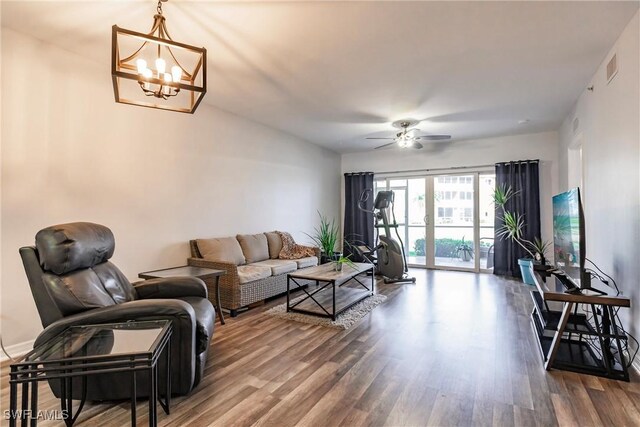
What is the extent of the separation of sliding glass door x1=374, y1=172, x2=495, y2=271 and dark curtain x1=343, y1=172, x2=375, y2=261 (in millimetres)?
366

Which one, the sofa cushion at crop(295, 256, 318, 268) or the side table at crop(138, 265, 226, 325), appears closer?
the side table at crop(138, 265, 226, 325)

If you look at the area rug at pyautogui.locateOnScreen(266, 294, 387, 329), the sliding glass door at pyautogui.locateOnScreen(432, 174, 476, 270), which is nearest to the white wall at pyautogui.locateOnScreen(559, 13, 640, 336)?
the area rug at pyautogui.locateOnScreen(266, 294, 387, 329)

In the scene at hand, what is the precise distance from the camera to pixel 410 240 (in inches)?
270

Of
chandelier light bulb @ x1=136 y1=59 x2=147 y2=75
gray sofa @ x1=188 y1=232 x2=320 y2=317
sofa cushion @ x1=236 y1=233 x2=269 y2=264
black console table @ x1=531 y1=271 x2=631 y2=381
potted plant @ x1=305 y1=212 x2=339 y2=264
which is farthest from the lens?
potted plant @ x1=305 y1=212 x2=339 y2=264

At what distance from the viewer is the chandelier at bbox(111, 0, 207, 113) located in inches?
73.2

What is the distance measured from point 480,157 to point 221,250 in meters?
5.02

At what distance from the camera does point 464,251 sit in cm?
636

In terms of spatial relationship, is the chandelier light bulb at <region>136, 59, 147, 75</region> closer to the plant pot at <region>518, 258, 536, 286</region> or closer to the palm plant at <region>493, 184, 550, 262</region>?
the plant pot at <region>518, 258, 536, 286</region>

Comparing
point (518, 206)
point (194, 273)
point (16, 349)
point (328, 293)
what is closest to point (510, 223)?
point (518, 206)

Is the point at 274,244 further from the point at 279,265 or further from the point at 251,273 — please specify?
the point at 251,273

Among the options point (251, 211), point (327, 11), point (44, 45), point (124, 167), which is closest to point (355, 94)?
point (327, 11)

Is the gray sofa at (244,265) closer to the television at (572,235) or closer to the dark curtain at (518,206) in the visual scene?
the television at (572,235)

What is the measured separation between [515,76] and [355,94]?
5.53ft

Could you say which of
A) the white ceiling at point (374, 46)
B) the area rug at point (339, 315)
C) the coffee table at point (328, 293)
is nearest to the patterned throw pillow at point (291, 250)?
the coffee table at point (328, 293)
